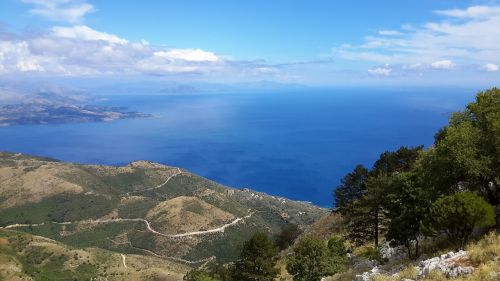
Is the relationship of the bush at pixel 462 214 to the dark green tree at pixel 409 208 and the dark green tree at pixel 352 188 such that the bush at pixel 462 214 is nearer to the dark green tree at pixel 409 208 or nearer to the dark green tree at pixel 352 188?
the dark green tree at pixel 409 208

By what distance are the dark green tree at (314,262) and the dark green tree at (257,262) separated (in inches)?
244

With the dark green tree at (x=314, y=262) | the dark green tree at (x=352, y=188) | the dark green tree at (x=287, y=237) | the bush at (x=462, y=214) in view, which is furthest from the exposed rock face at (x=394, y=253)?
the dark green tree at (x=287, y=237)

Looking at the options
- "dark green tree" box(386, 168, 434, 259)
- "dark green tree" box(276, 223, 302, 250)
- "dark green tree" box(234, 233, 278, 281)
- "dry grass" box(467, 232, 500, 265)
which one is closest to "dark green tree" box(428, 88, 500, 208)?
→ "dark green tree" box(386, 168, 434, 259)

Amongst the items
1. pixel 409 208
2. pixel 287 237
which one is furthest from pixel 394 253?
pixel 287 237

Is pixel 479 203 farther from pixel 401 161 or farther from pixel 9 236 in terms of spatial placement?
pixel 9 236

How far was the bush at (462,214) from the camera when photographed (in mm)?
21958

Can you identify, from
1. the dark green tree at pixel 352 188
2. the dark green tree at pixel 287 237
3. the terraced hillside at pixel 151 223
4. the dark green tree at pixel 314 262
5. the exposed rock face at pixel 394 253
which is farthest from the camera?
the terraced hillside at pixel 151 223

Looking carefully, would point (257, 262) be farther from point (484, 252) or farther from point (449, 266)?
point (484, 252)

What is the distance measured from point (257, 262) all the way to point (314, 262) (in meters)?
9.87

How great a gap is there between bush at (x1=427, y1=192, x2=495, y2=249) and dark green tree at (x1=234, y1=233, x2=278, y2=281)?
25.7m

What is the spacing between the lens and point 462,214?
2212 cm

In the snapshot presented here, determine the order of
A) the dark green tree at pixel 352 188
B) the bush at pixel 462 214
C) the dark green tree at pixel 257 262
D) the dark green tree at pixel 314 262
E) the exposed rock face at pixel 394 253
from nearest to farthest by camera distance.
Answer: the bush at pixel 462 214 → the exposed rock face at pixel 394 253 → the dark green tree at pixel 314 262 → the dark green tree at pixel 257 262 → the dark green tree at pixel 352 188

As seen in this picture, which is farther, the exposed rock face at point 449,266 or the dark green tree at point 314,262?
the dark green tree at point 314,262

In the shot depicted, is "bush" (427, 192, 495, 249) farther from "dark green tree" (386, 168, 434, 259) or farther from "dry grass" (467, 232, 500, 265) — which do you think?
"dark green tree" (386, 168, 434, 259)
